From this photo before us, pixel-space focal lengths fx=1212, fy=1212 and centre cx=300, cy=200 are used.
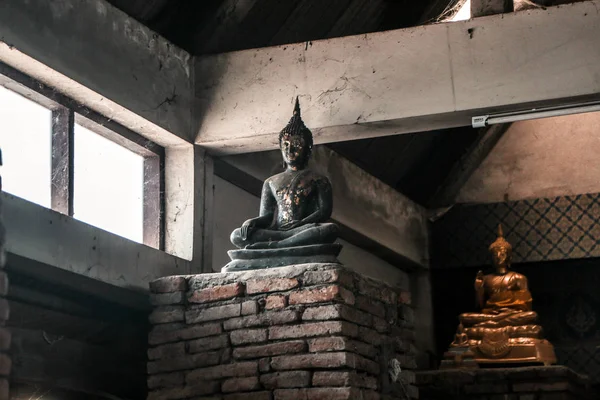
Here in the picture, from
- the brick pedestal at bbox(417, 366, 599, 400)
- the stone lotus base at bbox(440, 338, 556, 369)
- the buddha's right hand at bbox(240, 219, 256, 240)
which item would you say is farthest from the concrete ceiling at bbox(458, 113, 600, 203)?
the buddha's right hand at bbox(240, 219, 256, 240)

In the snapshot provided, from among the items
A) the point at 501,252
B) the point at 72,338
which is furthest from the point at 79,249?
the point at 501,252

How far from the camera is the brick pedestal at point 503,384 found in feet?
32.4

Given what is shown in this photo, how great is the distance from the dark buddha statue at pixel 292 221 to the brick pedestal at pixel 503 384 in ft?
9.47

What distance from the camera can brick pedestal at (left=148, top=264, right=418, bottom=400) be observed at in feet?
23.1

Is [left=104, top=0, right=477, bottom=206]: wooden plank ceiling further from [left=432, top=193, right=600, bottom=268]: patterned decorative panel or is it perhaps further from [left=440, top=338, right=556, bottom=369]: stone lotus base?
[left=440, top=338, right=556, bottom=369]: stone lotus base

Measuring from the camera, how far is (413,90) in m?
8.34

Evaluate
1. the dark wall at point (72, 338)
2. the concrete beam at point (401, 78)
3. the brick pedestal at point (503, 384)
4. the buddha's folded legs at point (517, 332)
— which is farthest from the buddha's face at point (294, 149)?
the buddha's folded legs at point (517, 332)

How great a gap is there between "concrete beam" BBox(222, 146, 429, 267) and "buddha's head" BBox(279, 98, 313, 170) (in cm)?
150

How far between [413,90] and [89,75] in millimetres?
2206

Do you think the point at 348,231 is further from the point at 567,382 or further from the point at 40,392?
the point at 40,392

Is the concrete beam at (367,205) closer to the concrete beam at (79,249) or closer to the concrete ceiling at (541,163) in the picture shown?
the concrete ceiling at (541,163)

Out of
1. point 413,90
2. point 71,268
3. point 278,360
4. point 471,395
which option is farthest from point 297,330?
point 471,395

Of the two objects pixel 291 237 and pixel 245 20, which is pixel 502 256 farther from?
pixel 291 237

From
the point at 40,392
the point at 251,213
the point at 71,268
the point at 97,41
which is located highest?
the point at 97,41
